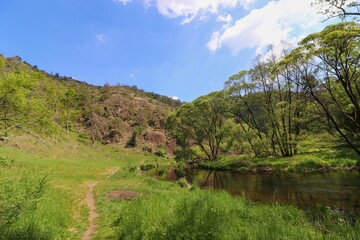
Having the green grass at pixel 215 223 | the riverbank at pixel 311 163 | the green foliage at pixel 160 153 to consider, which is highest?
the green foliage at pixel 160 153

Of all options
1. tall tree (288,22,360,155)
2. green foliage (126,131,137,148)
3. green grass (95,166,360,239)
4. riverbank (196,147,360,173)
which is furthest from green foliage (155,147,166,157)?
green grass (95,166,360,239)

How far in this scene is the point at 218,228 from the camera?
7.50 meters

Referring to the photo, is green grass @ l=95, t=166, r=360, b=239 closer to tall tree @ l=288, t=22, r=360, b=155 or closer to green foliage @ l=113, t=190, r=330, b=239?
green foliage @ l=113, t=190, r=330, b=239

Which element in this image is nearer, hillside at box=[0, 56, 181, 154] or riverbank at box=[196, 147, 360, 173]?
riverbank at box=[196, 147, 360, 173]

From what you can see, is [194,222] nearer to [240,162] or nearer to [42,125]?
[42,125]

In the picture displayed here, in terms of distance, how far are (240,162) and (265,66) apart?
15806mm

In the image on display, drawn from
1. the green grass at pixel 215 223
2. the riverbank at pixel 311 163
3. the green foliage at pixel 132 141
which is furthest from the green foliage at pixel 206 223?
the green foliage at pixel 132 141

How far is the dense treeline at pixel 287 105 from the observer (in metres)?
18.9

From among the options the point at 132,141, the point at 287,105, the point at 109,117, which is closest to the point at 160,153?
the point at 132,141

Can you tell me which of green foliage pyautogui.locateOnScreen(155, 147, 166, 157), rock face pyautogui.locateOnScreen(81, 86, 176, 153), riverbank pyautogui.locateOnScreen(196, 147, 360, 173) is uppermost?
rock face pyautogui.locateOnScreen(81, 86, 176, 153)

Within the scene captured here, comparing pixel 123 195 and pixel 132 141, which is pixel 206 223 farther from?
pixel 132 141

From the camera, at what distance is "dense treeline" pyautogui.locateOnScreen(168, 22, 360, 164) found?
61.9ft

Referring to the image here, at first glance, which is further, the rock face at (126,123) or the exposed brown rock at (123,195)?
the rock face at (126,123)

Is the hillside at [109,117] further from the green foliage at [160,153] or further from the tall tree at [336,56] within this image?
the tall tree at [336,56]
